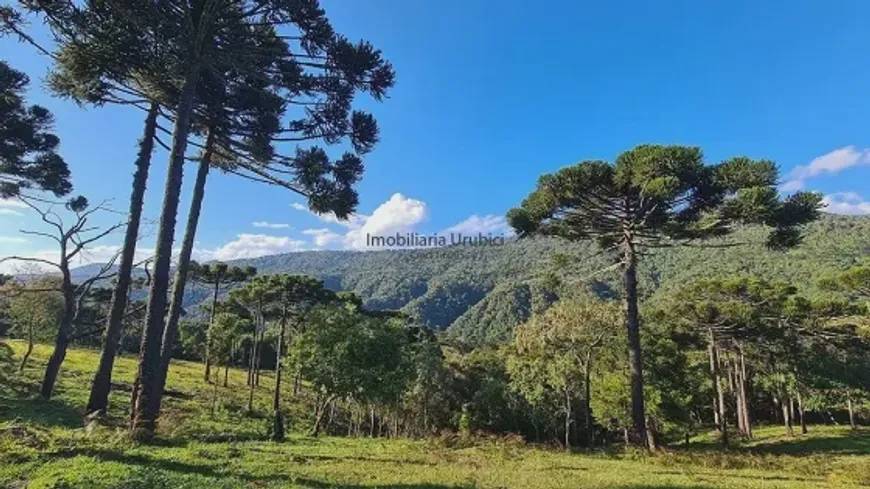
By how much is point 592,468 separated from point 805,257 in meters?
127

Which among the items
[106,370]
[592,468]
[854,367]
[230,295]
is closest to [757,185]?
[592,468]

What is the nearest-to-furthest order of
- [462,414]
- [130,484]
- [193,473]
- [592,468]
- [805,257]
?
[130,484] → [193,473] → [592,468] → [462,414] → [805,257]

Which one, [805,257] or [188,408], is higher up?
[805,257]

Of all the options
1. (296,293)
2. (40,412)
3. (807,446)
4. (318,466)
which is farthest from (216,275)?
(807,446)

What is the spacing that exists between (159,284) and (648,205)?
13839 millimetres

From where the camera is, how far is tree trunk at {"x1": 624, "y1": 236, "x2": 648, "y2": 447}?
15141 mm

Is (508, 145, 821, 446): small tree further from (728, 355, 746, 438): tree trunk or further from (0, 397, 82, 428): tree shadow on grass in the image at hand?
(728, 355, 746, 438): tree trunk

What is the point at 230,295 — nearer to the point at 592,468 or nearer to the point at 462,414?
the point at 462,414

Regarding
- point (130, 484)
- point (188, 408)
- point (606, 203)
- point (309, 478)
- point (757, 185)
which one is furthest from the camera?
point (188, 408)

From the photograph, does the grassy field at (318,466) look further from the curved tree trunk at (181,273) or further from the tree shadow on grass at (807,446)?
the tree shadow on grass at (807,446)

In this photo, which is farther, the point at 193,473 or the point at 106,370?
the point at 106,370

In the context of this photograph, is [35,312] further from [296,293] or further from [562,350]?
[562,350]

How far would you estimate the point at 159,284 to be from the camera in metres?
10.3

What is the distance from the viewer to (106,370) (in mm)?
13195
